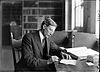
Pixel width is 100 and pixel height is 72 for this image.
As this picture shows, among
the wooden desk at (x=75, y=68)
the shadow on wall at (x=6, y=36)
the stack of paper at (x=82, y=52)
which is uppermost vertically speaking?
the shadow on wall at (x=6, y=36)

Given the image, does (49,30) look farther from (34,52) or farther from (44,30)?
(34,52)

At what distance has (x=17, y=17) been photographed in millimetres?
1002

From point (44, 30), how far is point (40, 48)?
0.12 m

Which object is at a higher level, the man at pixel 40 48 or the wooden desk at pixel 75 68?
the man at pixel 40 48

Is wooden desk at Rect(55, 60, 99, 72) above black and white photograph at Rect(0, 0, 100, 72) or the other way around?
the other way around

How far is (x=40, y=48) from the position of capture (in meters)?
1.04

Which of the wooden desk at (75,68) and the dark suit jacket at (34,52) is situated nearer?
the wooden desk at (75,68)

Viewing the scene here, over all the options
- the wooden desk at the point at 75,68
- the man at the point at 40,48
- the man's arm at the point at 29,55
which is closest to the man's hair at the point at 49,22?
the man at the point at 40,48

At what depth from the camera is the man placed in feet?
3.07

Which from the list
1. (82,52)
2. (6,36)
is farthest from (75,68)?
(6,36)

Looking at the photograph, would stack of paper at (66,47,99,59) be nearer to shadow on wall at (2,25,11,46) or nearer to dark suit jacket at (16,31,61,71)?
dark suit jacket at (16,31,61,71)

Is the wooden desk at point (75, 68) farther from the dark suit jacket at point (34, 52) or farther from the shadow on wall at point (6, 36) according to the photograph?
the shadow on wall at point (6, 36)

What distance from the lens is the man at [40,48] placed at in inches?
36.8

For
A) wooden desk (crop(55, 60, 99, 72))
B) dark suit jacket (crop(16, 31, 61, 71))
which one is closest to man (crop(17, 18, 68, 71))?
dark suit jacket (crop(16, 31, 61, 71))
